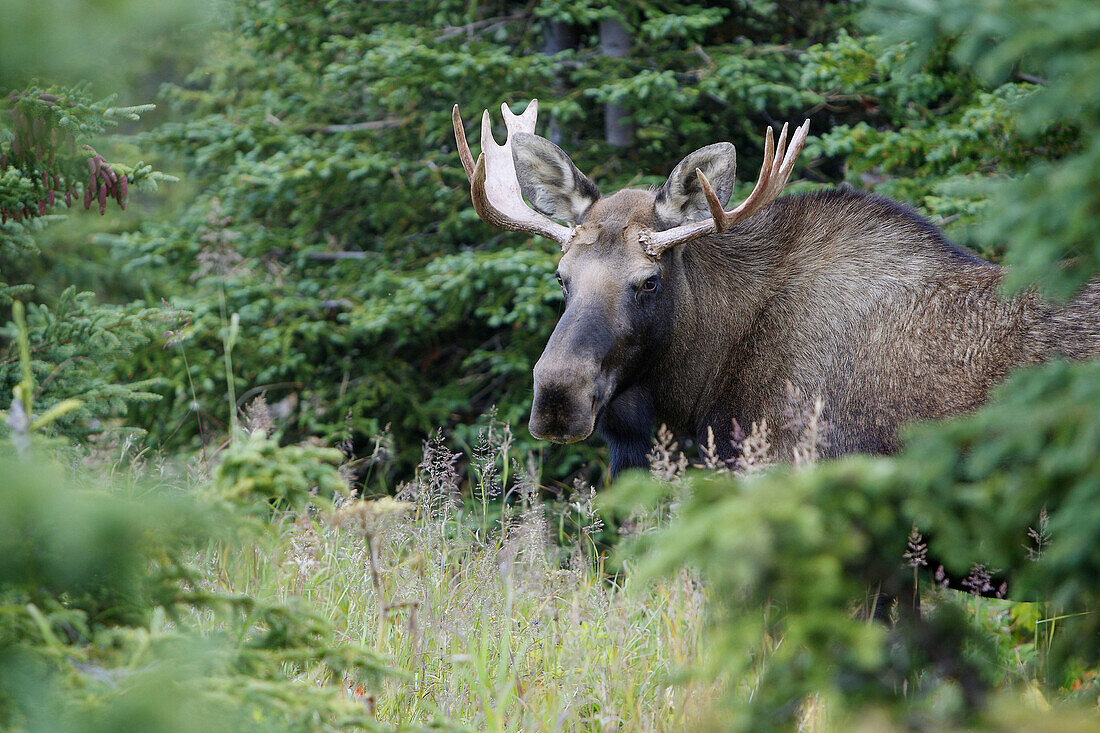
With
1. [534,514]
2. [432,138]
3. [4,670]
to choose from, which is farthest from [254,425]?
[432,138]

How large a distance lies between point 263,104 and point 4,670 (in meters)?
7.11

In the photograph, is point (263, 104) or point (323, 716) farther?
point (263, 104)

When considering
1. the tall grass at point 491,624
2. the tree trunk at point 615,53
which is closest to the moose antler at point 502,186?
the tall grass at point 491,624

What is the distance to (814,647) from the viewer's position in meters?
1.45

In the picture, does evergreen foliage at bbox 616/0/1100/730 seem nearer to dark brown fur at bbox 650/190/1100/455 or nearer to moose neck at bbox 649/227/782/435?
dark brown fur at bbox 650/190/1100/455

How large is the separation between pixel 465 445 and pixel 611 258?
162cm

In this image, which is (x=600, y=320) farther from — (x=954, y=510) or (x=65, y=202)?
(x=954, y=510)

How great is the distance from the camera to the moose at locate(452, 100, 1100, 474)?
3.87 metres

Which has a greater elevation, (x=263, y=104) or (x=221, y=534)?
(x=263, y=104)

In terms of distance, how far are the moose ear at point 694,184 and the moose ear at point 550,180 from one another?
1.51ft

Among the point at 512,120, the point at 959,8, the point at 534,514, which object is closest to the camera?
the point at 959,8

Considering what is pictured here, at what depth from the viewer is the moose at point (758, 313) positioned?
387 cm

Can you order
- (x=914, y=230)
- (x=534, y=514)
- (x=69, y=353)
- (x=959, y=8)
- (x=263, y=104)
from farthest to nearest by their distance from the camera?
(x=263, y=104) < (x=914, y=230) < (x=69, y=353) < (x=534, y=514) < (x=959, y=8)

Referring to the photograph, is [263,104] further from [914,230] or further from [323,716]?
[323,716]
